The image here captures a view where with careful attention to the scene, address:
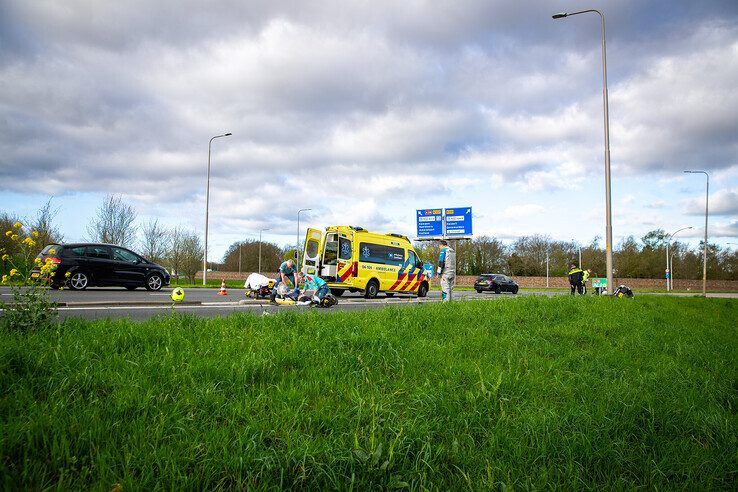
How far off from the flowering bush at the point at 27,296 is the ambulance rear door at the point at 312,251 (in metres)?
14.4

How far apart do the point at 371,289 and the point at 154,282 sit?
29.7 ft

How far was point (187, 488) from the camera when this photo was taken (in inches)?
88.8

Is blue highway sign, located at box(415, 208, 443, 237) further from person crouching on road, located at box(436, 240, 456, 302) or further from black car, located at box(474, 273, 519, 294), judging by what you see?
person crouching on road, located at box(436, 240, 456, 302)

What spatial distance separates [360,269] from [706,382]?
14.9 meters

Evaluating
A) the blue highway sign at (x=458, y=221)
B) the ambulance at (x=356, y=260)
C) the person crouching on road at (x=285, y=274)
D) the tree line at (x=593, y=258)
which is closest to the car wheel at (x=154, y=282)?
the ambulance at (x=356, y=260)

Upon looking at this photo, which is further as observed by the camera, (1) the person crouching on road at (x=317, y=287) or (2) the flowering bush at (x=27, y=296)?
(1) the person crouching on road at (x=317, y=287)

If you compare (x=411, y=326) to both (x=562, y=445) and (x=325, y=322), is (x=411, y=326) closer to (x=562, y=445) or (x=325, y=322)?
(x=325, y=322)

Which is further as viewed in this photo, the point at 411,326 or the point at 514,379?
the point at 411,326

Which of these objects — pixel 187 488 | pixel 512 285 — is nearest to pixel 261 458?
pixel 187 488

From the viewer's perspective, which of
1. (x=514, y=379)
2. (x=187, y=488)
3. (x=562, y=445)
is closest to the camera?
(x=187, y=488)

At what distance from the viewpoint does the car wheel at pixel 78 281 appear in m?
15.7

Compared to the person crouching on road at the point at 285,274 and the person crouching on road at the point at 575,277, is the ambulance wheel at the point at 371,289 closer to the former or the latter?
the person crouching on road at the point at 285,274

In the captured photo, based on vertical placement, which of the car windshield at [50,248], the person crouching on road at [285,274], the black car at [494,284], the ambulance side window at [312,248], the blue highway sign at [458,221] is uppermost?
the blue highway sign at [458,221]

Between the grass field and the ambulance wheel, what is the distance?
13.9m
